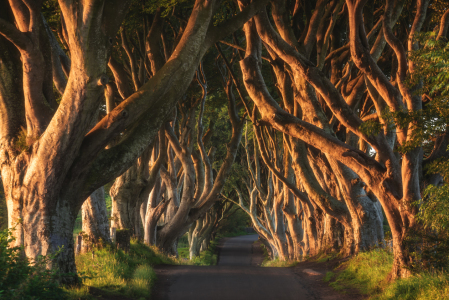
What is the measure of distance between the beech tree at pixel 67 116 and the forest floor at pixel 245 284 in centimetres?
283

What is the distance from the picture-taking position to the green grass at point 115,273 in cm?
733

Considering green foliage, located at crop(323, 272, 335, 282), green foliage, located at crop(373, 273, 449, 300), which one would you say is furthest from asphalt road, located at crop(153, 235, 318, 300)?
green foliage, located at crop(373, 273, 449, 300)

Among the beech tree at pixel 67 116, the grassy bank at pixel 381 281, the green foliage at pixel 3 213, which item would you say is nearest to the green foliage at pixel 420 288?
the grassy bank at pixel 381 281

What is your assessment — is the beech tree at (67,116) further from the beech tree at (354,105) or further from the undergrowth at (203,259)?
the undergrowth at (203,259)

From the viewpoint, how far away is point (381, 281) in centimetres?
793

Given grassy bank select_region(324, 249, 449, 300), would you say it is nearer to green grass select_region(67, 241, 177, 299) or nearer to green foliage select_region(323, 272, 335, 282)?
green foliage select_region(323, 272, 335, 282)

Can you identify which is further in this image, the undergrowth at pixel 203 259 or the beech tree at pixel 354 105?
the undergrowth at pixel 203 259

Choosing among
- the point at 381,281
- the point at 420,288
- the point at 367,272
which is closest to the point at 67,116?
the point at 420,288

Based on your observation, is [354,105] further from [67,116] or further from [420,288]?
[67,116]

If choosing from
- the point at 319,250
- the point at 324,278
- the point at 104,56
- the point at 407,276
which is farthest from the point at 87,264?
the point at 319,250

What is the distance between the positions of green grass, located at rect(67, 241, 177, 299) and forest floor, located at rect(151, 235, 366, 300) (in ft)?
1.23

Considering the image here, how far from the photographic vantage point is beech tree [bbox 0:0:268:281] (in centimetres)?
623

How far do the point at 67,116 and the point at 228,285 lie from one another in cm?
528

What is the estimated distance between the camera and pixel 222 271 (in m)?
11.2
